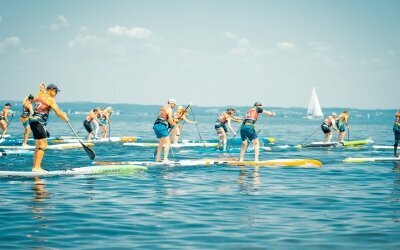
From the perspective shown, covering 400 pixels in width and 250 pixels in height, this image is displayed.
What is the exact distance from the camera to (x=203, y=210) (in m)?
10.4

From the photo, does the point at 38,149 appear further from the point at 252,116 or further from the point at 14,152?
the point at 14,152

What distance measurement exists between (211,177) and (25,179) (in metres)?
5.38

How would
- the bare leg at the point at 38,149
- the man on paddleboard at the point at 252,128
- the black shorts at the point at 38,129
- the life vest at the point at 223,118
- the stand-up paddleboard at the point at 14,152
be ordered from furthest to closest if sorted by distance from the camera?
the life vest at the point at 223,118 < the stand-up paddleboard at the point at 14,152 < the man on paddleboard at the point at 252,128 < the bare leg at the point at 38,149 < the black shorts at the point at 38,129

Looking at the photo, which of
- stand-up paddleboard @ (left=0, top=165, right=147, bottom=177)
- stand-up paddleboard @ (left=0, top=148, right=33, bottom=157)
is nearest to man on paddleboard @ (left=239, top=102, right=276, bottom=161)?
stand-up paddleboard @ (left=0, top=165, right=147, bottom=177)

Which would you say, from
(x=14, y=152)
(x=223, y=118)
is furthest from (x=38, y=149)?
Result: (x=223, y=118)

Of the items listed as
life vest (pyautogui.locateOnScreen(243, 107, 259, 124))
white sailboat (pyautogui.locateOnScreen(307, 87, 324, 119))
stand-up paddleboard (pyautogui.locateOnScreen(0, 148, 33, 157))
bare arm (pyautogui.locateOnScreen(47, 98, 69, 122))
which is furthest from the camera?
white sailboat (pyautogui.locateOnScreen(307, 87, 324, 119))

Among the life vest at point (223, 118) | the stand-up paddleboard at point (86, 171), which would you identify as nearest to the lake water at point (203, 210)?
the stand-up paddleboard at point (86, 171)

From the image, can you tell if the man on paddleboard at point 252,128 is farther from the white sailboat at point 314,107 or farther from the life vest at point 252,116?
the white sailboat at point 314,107

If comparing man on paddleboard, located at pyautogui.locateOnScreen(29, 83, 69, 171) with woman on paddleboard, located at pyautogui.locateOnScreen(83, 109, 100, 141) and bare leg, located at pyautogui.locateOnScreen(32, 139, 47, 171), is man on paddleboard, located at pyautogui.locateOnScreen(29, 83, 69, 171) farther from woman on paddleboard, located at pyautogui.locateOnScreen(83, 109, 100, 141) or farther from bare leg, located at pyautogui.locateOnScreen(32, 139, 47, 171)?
woman on paddleboard, located at pyautogui.locateOnScreen(83, 109, 100, 141)

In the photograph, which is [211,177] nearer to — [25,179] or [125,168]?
[125,168]

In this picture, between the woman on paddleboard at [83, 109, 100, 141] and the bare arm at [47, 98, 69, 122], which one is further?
the woman on paddleboard at [83, 109, 100, 141]

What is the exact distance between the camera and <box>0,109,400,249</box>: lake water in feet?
26.2

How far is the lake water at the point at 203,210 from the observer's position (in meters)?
7.99

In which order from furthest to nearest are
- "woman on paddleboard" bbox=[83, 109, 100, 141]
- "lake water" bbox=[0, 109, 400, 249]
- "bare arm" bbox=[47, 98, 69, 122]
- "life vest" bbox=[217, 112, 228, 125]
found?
"woman on paddleboard" bbox=[83, 109, 100, 141], "life vest" bbox=[217, 112, 228, 125], "bare arm" bbox=[47, 98, 69, 122], "lake water" bbox=[0, 109, 400, 249]
